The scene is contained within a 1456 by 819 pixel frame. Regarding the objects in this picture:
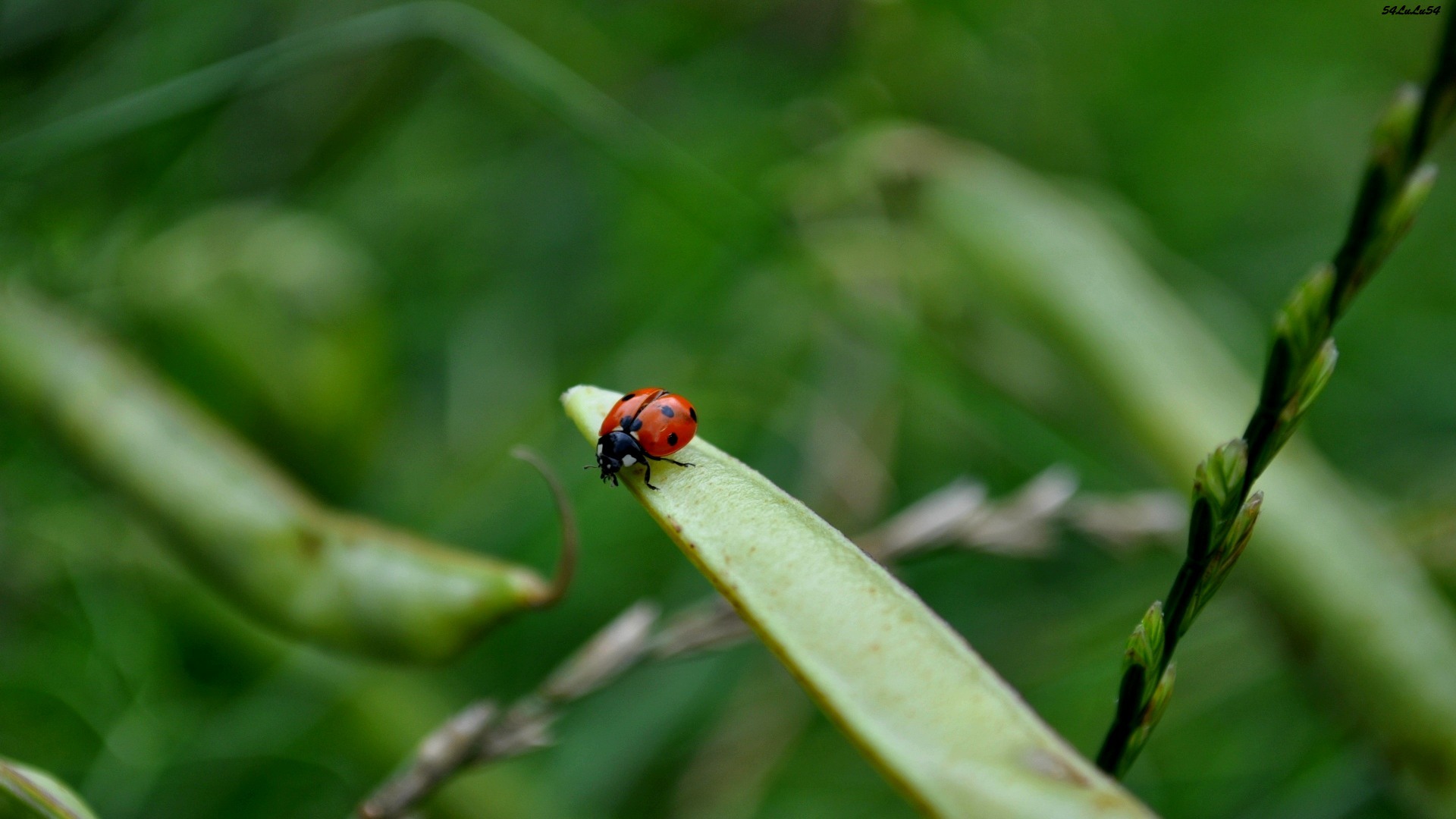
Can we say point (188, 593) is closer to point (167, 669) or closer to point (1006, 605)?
point (167, 669)

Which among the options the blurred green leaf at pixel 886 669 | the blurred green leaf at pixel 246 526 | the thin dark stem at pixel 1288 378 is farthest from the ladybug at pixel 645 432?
the thin dark stem at pixel 1288 378

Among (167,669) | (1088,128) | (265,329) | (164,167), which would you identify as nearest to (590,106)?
(265,329)

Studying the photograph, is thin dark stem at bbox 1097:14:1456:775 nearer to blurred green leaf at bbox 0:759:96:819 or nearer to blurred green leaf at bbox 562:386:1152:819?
blurred green leaf at bbox 562:386:1152:819

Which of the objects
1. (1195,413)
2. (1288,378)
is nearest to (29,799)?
(1288,378)

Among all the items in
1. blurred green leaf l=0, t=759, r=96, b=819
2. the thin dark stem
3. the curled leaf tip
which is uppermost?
blurred green leaf l=0, t=759, r=96, b=819

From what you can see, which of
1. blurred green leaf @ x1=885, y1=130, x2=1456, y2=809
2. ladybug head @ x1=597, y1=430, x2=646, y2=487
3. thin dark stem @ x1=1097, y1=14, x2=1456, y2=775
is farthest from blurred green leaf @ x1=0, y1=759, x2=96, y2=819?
blurred green leaf @ x1=885, y1=130, x2=1456, y2=809

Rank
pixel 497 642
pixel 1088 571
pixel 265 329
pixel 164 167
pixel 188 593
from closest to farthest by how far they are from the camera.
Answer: pixel 188 593
pixel 265 329
pixel 497 642
pixel 164 167
pixel 1088 571

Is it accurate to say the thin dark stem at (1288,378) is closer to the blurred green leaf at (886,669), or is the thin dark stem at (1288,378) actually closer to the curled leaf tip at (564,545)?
the blurred green leaf at (886,669)
